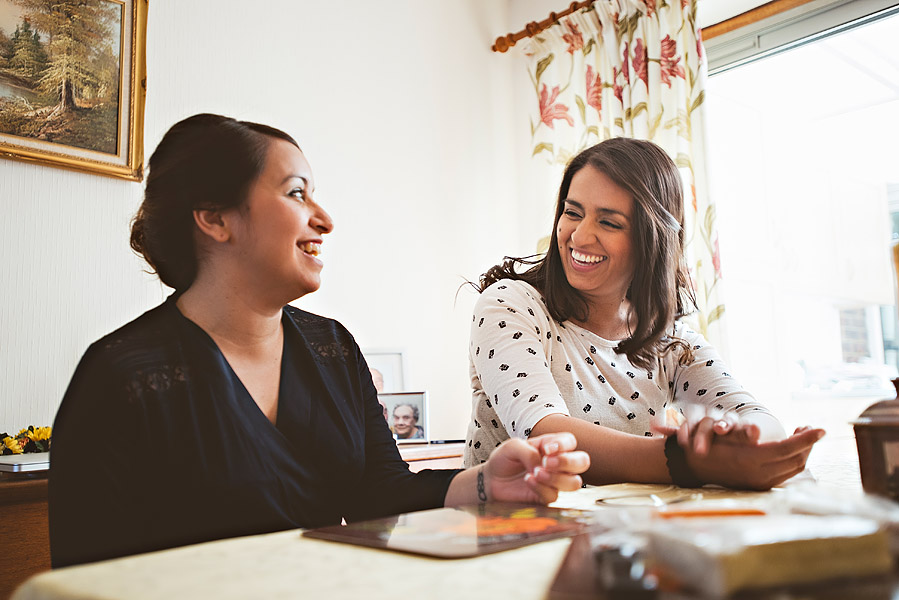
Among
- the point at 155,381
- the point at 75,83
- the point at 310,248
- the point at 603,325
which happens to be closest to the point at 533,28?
the point at 75,83

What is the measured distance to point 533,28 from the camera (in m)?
3.09

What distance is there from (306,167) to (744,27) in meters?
2.24

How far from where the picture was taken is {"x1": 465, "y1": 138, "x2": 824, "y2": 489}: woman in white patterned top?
4.45 ft

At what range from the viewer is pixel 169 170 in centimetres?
116

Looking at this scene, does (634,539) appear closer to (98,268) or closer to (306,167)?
(306,167)

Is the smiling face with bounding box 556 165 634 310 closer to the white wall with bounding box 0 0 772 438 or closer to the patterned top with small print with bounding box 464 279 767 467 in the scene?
the patterned top with small print with bounding box 464 279 767 467

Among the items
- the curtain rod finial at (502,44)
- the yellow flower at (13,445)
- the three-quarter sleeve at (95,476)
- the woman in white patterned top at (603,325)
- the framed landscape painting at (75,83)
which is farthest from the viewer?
the curtain rod finial at (502,44)

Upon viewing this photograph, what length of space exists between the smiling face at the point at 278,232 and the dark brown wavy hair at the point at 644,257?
1.85ft

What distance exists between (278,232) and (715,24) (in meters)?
2.38

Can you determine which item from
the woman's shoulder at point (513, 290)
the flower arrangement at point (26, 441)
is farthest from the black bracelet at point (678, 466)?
the flower arrangement at point (26, 441)

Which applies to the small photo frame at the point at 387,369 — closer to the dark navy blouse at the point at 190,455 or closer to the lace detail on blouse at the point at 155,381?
the dark navy blouse at the point at 190,455

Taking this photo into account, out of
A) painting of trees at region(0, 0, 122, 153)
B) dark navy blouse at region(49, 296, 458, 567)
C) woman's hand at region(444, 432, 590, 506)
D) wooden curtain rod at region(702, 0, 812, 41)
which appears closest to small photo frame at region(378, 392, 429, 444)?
painting of trees at region(0, 0, 122, 153)

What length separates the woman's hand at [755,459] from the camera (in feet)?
3.20

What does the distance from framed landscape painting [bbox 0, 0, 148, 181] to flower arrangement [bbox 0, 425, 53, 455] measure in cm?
71
